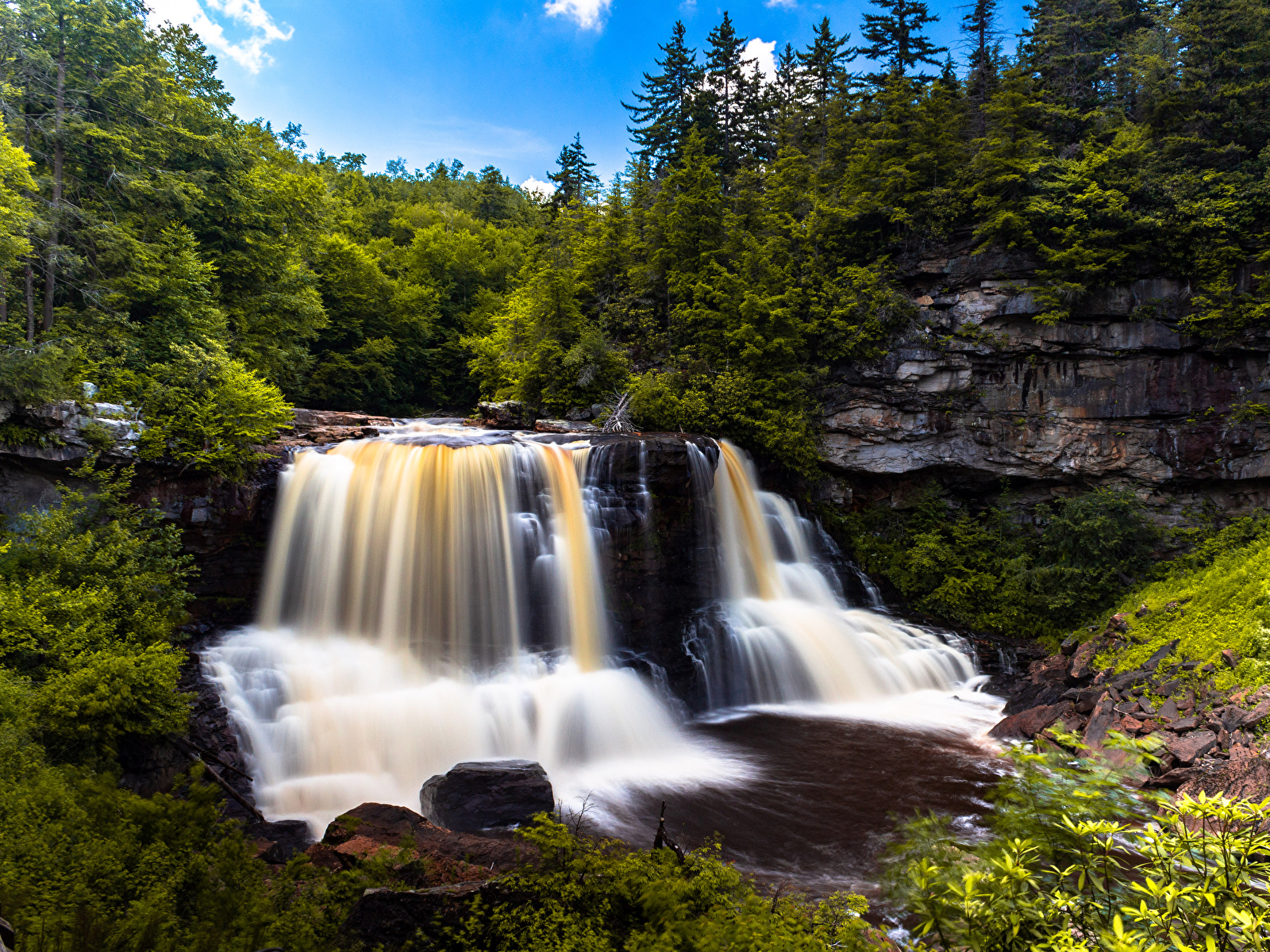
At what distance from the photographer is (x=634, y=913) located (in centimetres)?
450

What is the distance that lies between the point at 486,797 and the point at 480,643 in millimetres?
4424

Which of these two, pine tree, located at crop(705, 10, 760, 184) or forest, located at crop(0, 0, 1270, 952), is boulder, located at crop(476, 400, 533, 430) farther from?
pine tree, located at crop(705, 10, 760, 184)

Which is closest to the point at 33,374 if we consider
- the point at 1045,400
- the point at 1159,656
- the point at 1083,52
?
the point at 1159,656

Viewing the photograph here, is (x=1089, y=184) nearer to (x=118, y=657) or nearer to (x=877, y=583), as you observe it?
(x=877, y=583)

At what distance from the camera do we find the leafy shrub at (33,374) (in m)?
10.0

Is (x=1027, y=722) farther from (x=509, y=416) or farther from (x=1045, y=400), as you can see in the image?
(x=509, y=416)

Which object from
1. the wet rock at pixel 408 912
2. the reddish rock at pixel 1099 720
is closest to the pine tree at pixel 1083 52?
the reddish rock at pixel 1099 720

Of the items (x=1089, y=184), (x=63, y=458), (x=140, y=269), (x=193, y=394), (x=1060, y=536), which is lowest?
(x=1060, y=536)

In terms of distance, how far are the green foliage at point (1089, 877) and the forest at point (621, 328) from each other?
3cm

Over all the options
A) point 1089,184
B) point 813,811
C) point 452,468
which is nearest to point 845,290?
point 1089,184

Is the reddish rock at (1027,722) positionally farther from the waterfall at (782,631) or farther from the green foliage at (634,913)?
the green foliage at (634,913)

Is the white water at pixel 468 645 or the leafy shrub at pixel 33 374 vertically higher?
the leafy shrub at pixel 33 374

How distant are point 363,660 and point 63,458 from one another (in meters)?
6.12

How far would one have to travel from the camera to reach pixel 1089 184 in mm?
16250
